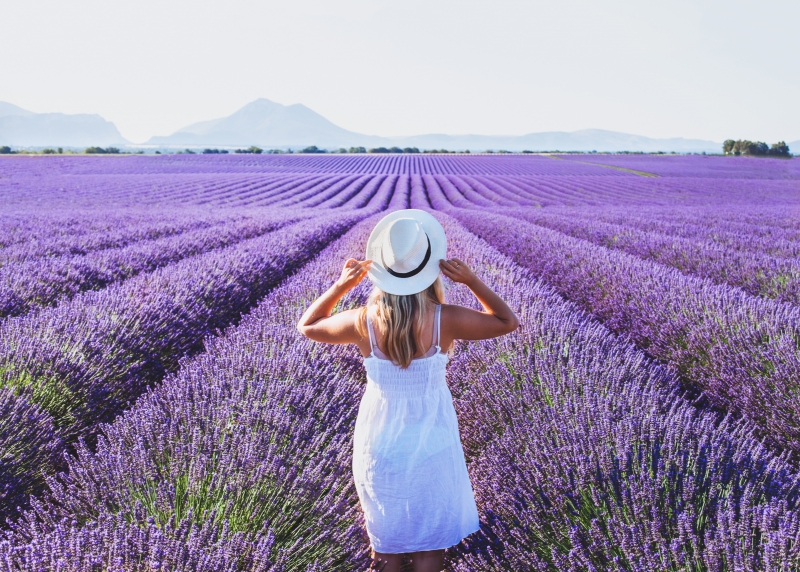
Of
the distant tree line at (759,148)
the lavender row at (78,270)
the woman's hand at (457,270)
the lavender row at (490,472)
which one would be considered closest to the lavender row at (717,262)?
the lavender row at (490,472)

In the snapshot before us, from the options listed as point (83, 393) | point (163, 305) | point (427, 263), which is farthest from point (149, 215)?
point (427, 263)

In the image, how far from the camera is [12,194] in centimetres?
1562

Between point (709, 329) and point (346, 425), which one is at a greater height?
point (709, 329)

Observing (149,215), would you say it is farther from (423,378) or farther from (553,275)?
(423,378)

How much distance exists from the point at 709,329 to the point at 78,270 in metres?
4.89

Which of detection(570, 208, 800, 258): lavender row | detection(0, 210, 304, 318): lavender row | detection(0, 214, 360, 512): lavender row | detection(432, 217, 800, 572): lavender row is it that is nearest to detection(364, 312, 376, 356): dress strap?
detection(432, 217, 800, 572): lavender row

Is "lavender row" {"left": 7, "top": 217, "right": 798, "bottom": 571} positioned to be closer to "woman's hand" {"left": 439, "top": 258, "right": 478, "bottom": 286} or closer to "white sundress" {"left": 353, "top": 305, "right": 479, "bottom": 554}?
"white sundress" {"left": 353, "top": 305, "right": 479, "bottom": 554}

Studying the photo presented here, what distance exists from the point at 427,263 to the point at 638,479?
818mm

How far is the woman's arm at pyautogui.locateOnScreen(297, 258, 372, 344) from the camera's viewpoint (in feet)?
4.83

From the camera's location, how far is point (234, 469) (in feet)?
4.55

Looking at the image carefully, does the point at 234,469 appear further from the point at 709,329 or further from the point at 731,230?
the point at 731,230

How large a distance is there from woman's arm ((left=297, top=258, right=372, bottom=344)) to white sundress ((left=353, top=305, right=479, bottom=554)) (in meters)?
0.08

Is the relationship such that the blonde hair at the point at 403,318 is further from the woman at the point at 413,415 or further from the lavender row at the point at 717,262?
the lavender row at the point at 717,262

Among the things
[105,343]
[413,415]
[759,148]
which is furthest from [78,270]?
[759,148]
